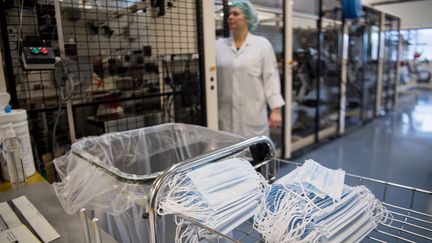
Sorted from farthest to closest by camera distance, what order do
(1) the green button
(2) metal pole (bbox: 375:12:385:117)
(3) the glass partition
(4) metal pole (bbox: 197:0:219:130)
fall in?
(3) the glass partition → (2) metal pole (bbox: 375:12:385:117) → (4) metal pole (bbox: 197:0:219:130) → (1) the green button

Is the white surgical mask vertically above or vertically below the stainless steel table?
above

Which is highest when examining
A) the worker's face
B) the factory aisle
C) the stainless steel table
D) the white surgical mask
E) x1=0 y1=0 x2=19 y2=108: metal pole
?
the worker's face

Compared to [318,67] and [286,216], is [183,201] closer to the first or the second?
[286,216]

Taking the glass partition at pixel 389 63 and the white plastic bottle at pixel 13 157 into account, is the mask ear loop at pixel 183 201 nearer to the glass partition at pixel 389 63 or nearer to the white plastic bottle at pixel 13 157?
the white plastic bottle at pixel 13 157

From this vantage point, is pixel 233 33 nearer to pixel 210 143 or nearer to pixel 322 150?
pixel 210 143

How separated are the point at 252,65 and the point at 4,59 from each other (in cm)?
164

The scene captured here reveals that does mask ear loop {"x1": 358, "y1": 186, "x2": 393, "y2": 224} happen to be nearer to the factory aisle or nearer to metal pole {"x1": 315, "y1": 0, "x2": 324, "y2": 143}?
the factory aisle

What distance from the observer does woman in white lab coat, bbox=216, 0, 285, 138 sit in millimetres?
2334

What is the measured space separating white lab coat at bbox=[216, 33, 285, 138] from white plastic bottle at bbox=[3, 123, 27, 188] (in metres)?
1.60

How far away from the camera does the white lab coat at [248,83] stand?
234 centimetres

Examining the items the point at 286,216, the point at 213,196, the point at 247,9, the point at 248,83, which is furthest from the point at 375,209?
the point at 247,9

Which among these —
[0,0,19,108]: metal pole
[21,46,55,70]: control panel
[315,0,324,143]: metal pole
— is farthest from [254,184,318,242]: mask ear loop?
[315,0,324,143]: metal pole

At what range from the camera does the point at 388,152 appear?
3592 millimetres

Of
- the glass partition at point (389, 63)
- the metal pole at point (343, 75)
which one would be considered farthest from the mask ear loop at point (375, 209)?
the glass partition at point (389, 63)
